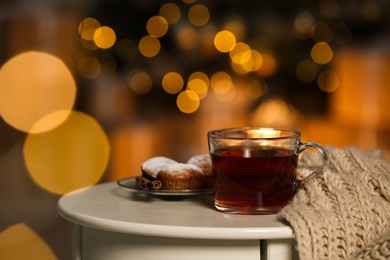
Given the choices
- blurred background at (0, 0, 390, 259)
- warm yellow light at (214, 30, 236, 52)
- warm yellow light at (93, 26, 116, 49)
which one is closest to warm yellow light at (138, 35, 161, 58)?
blurred background at (0, 0, 390, 259)

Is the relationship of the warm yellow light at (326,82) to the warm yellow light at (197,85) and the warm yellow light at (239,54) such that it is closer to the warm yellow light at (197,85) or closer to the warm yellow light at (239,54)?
the warm yellow light at (239,54)

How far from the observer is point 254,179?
768 mm

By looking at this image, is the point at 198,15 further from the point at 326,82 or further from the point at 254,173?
the point at 254,173

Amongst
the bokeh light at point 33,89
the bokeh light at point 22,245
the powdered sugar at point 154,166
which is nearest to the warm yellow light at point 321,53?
the bokeh light at point 33,89

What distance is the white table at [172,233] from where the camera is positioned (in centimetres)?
70

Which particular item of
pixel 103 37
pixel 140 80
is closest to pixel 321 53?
pixel 140 80

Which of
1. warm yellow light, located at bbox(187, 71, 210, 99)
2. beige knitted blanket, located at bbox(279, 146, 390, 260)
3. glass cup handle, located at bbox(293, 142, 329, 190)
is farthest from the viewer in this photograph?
warm yellow light, located at bbox(187, 71, 210, 99)

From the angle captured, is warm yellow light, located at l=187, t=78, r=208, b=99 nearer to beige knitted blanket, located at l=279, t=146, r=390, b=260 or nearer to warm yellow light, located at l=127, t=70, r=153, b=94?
warm yellow light, located at l=127, t=70, r=153, b=94

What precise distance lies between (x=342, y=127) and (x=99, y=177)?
0.99 m

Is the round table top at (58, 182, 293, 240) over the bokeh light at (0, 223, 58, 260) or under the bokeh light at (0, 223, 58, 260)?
over

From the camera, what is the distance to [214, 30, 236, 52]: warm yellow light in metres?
2.37

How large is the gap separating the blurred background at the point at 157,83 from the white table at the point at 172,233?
130 cm

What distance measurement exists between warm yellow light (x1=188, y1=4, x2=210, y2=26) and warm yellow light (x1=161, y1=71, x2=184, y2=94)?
0.20m

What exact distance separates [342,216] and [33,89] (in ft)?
5.33
